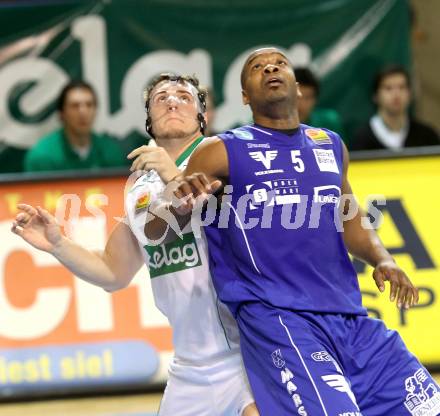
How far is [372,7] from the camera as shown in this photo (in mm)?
9523

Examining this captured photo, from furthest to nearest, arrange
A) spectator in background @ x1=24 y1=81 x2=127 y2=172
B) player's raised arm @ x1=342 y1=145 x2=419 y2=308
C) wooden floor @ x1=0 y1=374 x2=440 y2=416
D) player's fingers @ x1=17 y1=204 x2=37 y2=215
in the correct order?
spectator in background @ x1=24 y1=81 x2=127 y2=172 < wooden floor @ x1=0 y1=374 x2=440 y2=416 < player's fingers @ x1=17 y1=204 x2=37 y2=215 < player's raised arm @ x1=342 y1=145 x2=419 y2=308

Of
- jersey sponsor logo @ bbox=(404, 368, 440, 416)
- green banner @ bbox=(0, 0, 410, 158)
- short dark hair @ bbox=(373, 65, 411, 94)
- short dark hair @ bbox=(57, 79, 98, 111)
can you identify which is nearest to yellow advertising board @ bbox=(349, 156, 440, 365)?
short dark hair @ bbox=(373, 65, 411, 94)

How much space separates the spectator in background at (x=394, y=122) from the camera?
8.73 meters

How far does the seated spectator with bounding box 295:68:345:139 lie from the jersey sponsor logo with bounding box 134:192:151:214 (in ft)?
11.6

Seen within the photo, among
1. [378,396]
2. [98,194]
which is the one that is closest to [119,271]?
[378,396]

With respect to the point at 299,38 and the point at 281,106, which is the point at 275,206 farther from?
the point at 299,38

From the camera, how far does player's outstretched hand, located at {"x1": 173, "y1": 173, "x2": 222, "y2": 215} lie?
409 centimetres

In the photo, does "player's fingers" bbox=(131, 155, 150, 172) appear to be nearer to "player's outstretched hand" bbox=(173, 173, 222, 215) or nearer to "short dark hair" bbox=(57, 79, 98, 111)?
"player's outstretched hand" bbox=(173, 173, 222, 215)

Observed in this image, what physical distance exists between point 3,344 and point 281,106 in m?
3.45

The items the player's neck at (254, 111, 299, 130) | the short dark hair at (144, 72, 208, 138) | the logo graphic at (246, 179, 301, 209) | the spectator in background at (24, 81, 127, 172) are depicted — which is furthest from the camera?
the spectator in background at (24, 81, 127, 172)

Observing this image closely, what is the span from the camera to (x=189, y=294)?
15.9 feet

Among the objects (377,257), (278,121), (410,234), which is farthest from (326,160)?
(410,234)

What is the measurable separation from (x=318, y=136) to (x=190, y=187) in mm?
856

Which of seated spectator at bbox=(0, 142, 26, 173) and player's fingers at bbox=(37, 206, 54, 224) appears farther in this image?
seated spectator at bbox=(0, 142, 26, 173)
